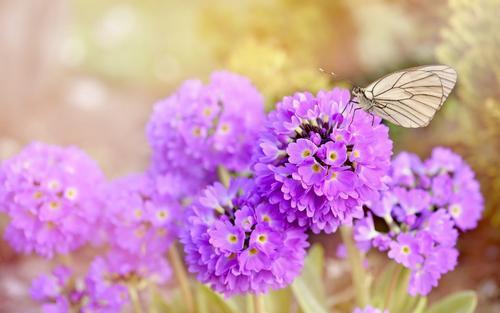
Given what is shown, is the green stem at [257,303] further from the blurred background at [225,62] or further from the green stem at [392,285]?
the blurred background at [225,62]

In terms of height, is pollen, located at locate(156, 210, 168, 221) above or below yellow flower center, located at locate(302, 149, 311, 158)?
above

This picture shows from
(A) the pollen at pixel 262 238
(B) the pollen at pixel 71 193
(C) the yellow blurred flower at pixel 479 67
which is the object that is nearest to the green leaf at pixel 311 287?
(A) the pollen at pixel 262 238

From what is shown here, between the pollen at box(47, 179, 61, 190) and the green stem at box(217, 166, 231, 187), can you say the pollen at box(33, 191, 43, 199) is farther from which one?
the green stem at box(217, 166, 231, 187)

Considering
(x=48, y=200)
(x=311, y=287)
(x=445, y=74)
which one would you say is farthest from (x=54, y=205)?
(x=445, y=74)

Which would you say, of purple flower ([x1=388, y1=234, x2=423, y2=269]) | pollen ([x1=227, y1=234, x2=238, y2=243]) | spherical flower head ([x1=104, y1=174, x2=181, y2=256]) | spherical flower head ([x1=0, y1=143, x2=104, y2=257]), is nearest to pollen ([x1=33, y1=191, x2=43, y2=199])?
spherical flower head ([x1=0, y1=143, x2=104, y2=257])

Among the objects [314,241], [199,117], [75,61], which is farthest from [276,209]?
[75,61]
